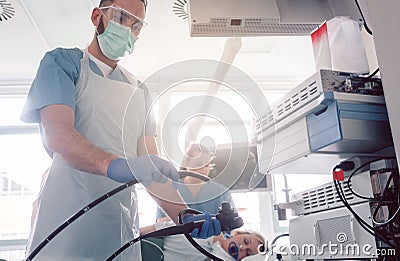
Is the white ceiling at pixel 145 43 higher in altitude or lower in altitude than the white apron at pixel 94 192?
higher

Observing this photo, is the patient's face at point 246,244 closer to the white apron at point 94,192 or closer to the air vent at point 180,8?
the white apron at point 94,192

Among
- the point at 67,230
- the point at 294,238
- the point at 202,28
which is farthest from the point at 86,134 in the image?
the point at 294,238

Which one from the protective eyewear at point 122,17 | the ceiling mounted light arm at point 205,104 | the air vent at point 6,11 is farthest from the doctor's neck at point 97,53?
the air vent at point 6,11

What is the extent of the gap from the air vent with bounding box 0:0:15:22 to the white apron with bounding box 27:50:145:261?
1.36 meters

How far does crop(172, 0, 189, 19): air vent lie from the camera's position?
2395 millimetres

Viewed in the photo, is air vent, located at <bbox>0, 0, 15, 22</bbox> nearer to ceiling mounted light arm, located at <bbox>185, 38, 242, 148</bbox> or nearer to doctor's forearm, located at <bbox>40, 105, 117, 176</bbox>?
doctor's forearm, located at <bbox>40, 105, 117, 176</bbox>

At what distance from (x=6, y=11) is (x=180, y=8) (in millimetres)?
1069

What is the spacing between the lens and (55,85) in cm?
106

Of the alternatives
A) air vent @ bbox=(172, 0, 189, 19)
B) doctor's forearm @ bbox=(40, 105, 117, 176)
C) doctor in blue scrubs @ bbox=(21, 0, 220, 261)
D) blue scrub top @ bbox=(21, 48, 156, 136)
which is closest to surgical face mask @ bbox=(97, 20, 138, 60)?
doctor in blue scrubs @ bbox=(21, 0, 220, 261)

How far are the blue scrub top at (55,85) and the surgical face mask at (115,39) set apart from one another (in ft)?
0.51

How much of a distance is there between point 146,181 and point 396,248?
56 centimetres

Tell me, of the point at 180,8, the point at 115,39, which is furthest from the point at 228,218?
the point at 180,8

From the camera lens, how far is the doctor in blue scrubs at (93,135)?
997mm

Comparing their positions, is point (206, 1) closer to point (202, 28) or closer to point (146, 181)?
point (202, 28)
